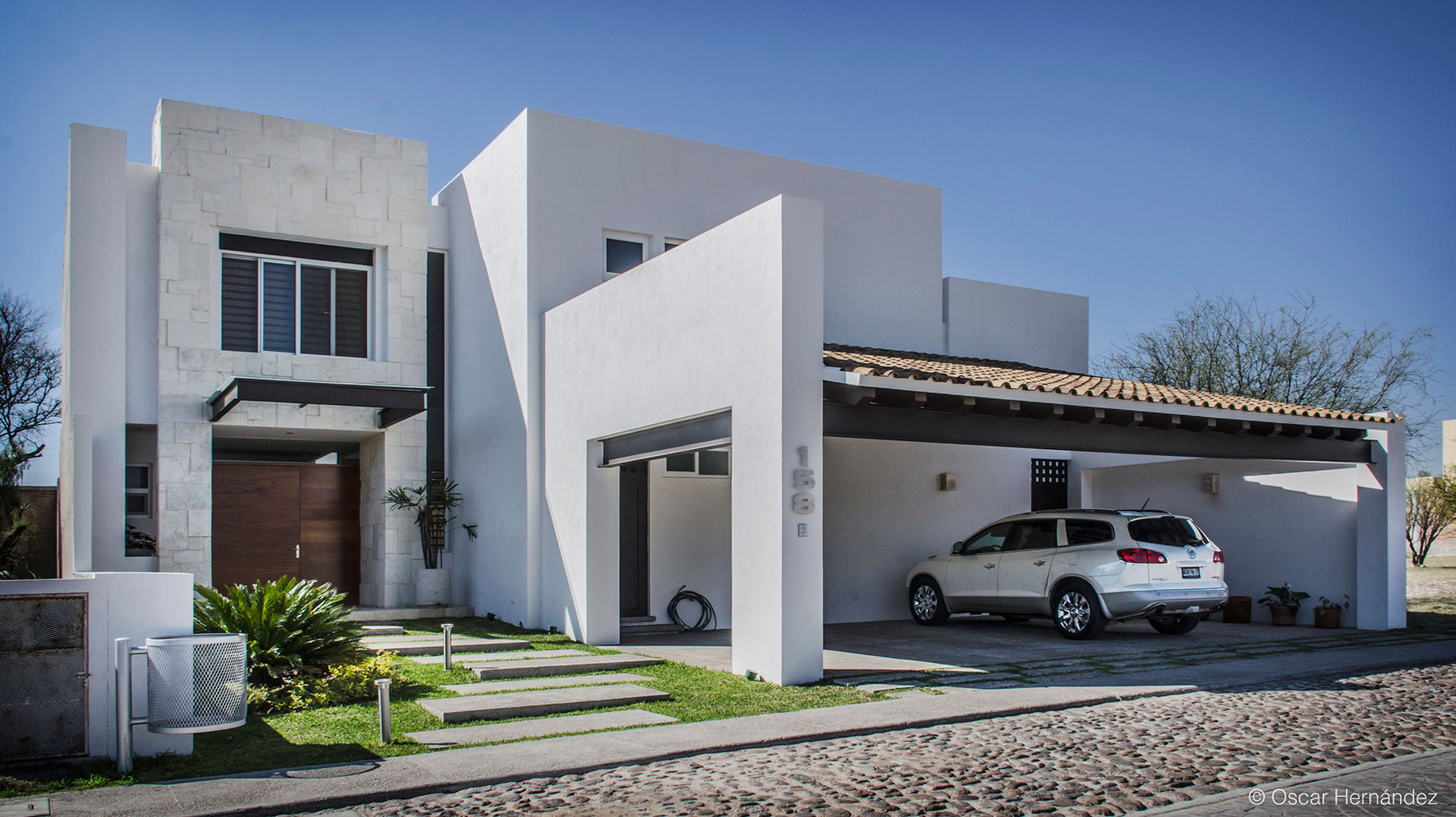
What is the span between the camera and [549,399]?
44.2 feet

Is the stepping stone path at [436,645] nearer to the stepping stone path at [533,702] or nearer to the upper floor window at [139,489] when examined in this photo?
the stepping stone path at [533,702]

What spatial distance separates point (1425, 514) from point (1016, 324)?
1719 cm

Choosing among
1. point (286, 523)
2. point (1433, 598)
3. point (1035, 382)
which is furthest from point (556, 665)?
point (1433, 598)

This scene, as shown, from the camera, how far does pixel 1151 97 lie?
20.4 meters

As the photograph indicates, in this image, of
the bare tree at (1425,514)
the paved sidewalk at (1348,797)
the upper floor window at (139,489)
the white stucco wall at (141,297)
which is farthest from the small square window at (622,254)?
the bare tree at (1425,514)

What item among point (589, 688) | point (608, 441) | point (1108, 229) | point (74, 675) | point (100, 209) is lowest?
point (589, 688)

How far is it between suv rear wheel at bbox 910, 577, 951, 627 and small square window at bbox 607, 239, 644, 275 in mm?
6076

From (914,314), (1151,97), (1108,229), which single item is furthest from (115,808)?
(1108,229)

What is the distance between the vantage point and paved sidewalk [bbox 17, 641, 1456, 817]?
17.5ft

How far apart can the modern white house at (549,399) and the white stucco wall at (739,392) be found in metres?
0.06

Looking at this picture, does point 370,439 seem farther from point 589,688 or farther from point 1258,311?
point 1258,311

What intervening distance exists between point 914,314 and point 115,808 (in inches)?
526

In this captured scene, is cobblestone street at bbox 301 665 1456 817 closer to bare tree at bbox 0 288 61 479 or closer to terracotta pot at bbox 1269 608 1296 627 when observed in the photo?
terracotta pot at bbox 1269 608 1296 627

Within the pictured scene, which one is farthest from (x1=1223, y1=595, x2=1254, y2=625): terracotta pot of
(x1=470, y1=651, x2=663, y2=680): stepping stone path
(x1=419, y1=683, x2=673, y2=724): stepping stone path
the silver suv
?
(x1=419, y1=683, x2=673, y2=724): stepping stone path
